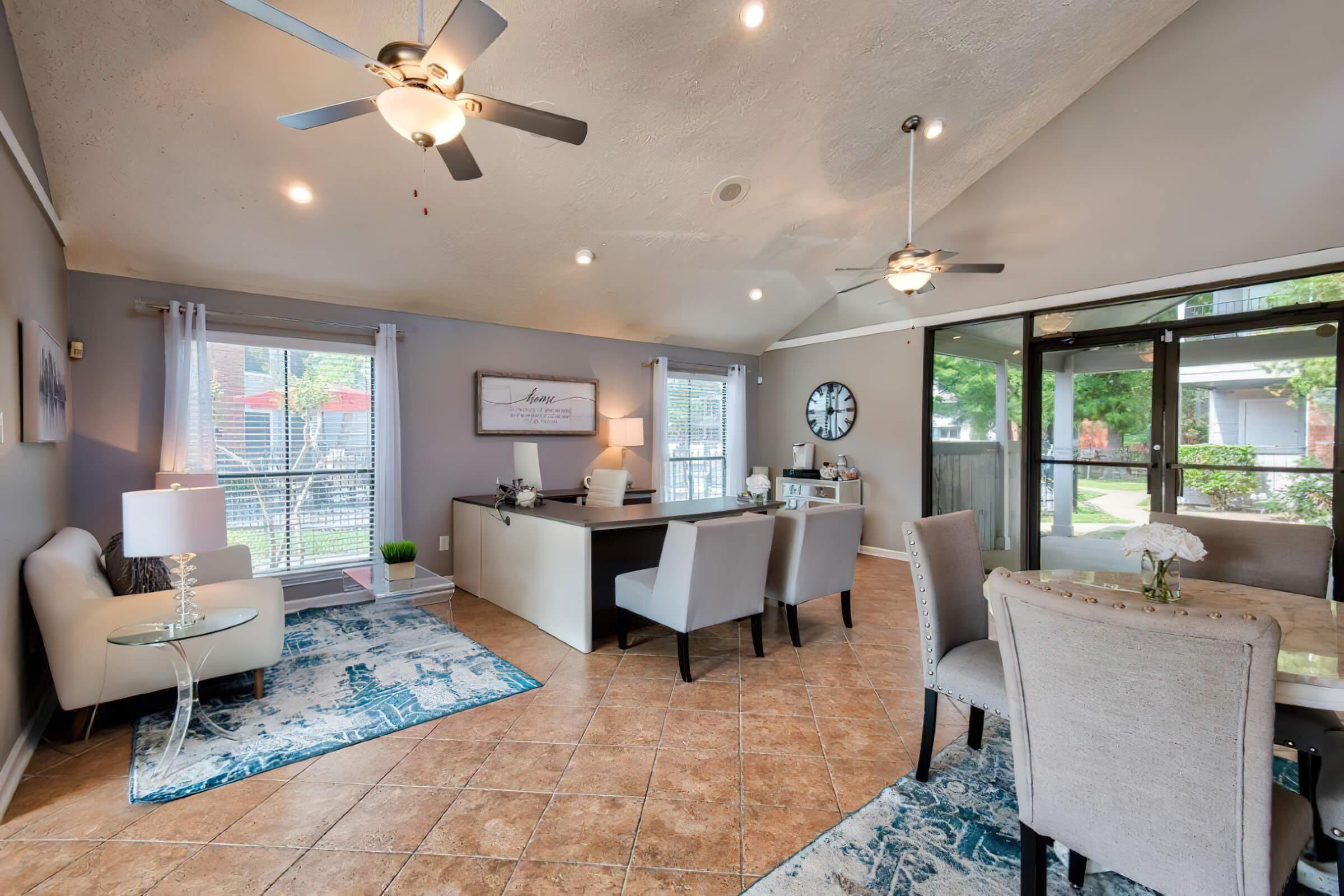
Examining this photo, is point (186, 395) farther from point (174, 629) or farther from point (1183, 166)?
point (1183, 166)

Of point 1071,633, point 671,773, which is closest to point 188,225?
point 671,773

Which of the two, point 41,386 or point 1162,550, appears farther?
point 41,386

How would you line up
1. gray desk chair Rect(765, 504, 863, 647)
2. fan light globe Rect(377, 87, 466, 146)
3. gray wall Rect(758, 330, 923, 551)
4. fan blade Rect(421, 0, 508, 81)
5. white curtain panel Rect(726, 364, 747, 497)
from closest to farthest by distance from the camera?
fan blade Rect(421, 0, 508, 81), fan light globe Rect(377, 87, 466, 146), gray desk chair Rect(765, 504, 863, 647), gray wall Rect(758, 330, 923, 551), white curtain panel Rect(726, 364, 747, 497)

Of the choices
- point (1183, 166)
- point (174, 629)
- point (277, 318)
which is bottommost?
point (174, 629)

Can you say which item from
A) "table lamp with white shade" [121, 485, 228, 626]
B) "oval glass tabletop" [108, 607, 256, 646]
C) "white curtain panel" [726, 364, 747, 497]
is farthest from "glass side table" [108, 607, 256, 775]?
"white curtain panel" [726, 364, 747, 497]

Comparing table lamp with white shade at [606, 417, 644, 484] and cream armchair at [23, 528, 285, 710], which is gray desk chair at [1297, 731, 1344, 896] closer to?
cream armchair at [23, 528, 285, 710]

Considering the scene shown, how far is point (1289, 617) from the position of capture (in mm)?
1650

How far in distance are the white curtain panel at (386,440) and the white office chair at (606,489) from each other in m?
1.51

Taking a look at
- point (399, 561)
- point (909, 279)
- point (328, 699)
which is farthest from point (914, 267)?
point (328, 699)

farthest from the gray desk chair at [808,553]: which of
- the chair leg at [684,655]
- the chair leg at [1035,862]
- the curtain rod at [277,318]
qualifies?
the curtain rod at [277,318]

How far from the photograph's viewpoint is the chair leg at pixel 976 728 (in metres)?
2.28

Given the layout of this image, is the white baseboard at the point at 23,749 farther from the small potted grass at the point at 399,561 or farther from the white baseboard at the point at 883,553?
the white baseboard at the point at 883,553

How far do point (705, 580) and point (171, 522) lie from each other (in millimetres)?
2195

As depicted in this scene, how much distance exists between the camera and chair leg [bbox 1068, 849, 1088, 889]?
1.57m
